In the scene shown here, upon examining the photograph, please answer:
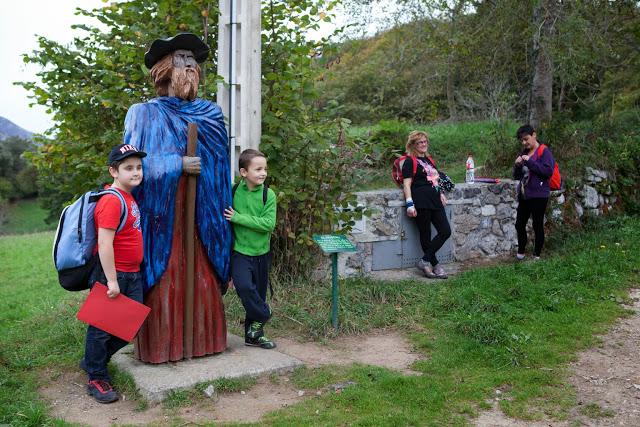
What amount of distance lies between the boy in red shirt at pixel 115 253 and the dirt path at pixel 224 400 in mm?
152

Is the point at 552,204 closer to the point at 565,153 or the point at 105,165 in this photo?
the point at 565,153

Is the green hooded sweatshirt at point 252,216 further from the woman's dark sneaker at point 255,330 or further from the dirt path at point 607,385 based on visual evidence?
the dirt path at point 607,385

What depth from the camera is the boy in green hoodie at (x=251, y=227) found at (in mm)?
4730

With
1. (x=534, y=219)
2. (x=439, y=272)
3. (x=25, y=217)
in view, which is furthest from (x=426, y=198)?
(x=25, y=217)

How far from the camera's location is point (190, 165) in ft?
14.3

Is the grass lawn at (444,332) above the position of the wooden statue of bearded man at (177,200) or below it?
below

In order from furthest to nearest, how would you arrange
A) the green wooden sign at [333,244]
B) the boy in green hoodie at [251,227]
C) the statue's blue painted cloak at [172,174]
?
the green wooden sign at [333,244], the boy in green hoodie at [251,227], the statue's blue painted cloak at [172,174]

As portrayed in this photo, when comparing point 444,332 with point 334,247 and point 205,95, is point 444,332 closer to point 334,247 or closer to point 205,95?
point 334,247

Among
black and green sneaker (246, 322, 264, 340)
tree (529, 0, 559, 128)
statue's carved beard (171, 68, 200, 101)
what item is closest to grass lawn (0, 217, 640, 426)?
black and green sneaker (246, 322, 264, 340)

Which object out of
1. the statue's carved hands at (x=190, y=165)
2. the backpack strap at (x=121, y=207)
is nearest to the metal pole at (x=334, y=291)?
the statue's carved hands at (x=190, y=165)

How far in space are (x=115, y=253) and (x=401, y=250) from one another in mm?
4153

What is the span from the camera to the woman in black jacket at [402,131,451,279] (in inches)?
288

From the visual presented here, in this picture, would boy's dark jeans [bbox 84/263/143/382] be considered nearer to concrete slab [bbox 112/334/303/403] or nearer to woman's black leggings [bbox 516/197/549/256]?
concrete slab [bbox 112/334/303/403]

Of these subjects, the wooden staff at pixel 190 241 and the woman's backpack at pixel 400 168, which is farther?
the woman's backpack at pixel 400 168
